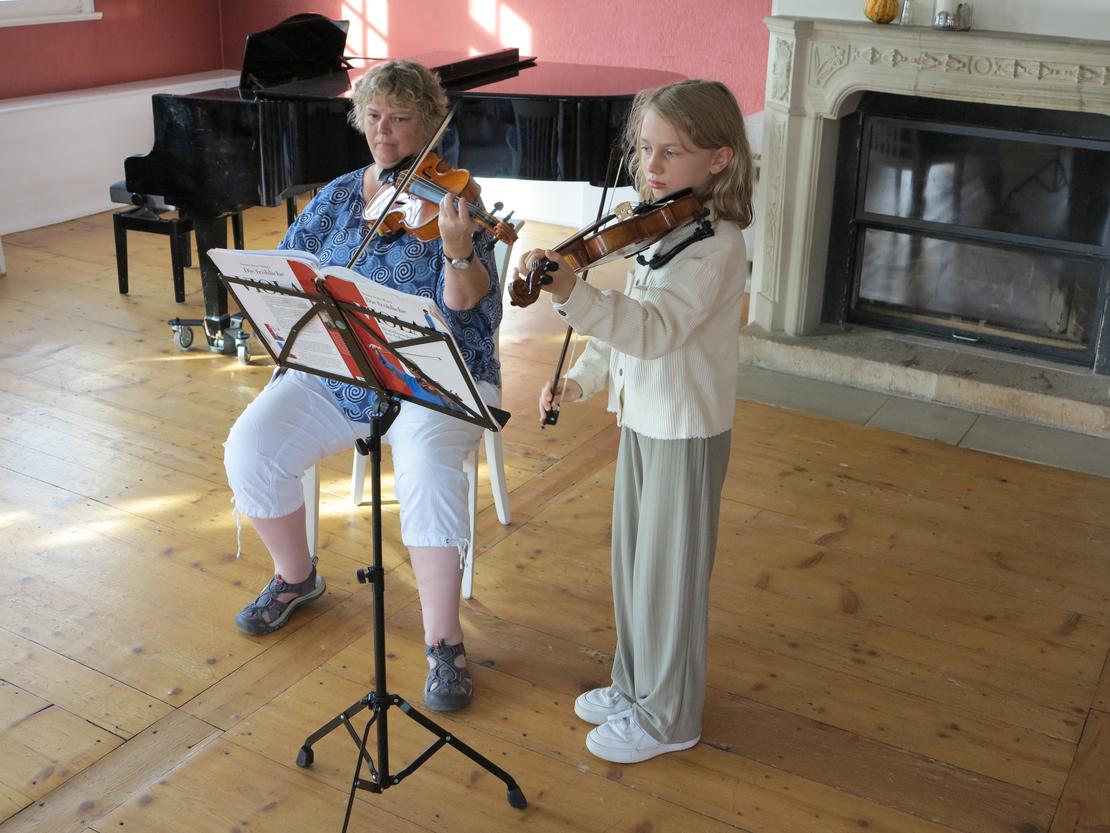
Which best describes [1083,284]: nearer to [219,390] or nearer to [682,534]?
[682,534]

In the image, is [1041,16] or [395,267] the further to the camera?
[1041,16]

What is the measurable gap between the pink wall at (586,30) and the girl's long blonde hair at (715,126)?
3.50 metres

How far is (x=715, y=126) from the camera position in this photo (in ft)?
6.20

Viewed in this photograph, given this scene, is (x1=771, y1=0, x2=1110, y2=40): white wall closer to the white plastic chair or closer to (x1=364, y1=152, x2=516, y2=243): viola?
the white plastic chair

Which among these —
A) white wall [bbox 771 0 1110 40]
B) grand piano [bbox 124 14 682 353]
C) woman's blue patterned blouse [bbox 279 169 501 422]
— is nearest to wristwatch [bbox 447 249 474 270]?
woman's blue patterned blouse [bbox 279 169 501 422]

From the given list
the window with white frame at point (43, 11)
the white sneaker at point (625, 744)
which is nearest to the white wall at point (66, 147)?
the window with white frame at point (43, 11)

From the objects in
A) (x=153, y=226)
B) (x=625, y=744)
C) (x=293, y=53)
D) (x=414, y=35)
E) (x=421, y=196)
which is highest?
(x=414, y=35)

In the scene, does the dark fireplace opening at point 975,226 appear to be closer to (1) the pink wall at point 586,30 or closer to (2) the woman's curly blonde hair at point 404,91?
(1) the pink wall at point 586,30

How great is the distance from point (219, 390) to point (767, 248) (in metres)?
2.00

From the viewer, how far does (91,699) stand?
2.40 metres

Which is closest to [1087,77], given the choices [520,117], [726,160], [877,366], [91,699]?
[877,366]

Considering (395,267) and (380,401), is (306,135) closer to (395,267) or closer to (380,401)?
(395,267)

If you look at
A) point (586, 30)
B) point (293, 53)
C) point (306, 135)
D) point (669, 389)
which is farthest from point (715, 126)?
point (586, 30)

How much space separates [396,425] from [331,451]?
169 millimetres
